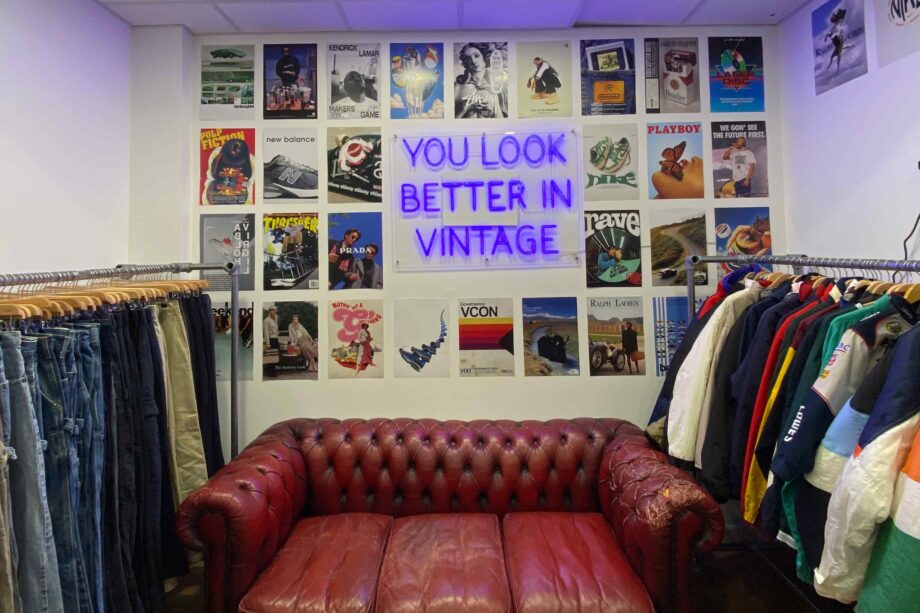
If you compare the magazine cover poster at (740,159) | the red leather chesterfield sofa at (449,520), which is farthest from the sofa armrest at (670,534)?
the magazine cover poster at (740,159)

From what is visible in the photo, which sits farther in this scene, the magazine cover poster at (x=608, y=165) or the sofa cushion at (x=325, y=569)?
the magazine cover poster at (x=608, y=165)

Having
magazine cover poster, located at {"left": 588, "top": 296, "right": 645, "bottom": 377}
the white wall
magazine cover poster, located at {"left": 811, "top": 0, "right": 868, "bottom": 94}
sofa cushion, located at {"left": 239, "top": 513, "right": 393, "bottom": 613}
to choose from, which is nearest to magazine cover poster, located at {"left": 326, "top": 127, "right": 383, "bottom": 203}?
the white wall

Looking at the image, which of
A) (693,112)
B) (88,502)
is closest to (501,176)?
(693,112)

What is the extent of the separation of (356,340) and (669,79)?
2180 millimetres

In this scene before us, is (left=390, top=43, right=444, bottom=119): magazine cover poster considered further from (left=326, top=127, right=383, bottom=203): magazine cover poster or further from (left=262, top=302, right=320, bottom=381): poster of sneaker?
(left=262, top=302, right=320, bottom=381): poster of sneaker

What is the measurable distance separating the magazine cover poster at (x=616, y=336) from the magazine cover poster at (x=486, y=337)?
435mm

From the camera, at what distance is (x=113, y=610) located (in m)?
1.70

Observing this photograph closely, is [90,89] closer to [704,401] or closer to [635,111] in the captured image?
[635,111]

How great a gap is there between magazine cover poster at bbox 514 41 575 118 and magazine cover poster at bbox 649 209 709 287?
760 millimetres

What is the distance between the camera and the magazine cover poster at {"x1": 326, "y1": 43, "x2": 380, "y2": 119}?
8.95 feet

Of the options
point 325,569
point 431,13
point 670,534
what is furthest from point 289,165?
point 670,534

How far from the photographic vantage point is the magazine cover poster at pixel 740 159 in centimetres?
272

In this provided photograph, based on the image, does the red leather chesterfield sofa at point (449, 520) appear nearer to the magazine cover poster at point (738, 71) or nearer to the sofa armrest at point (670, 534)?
the sofa armrest at point (670, 534)

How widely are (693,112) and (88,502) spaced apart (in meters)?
3.13
